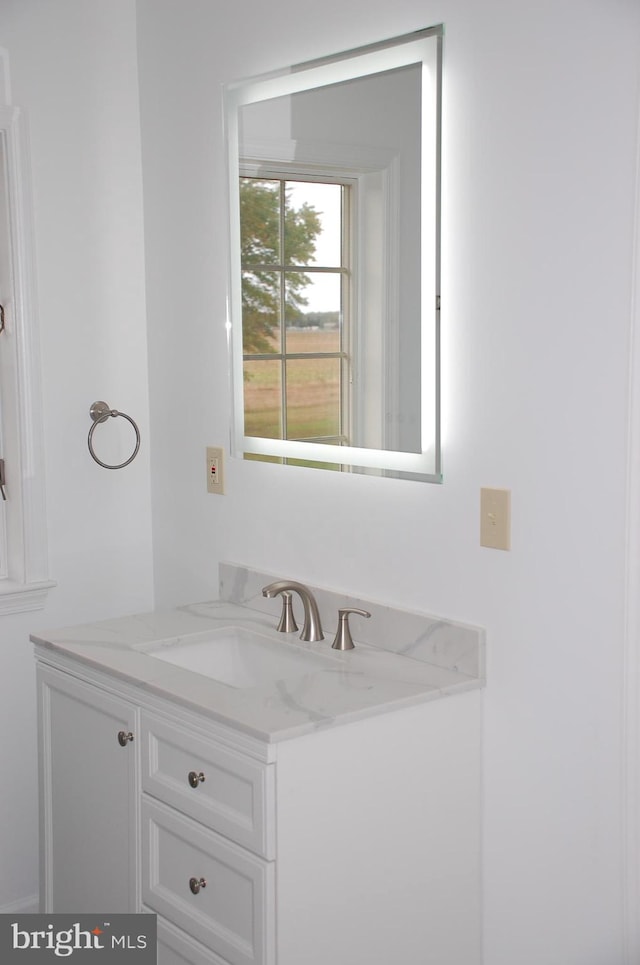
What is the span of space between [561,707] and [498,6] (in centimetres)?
120

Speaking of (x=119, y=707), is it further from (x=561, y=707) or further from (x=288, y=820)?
(x=561, y=707)

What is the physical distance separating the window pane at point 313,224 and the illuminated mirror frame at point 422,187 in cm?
19

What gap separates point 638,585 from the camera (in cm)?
164

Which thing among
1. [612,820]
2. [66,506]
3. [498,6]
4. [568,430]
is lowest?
[612,820]

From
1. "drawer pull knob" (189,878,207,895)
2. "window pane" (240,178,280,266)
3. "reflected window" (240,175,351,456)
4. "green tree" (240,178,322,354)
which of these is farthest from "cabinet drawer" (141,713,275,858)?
"window pane" (240,178,280,266)

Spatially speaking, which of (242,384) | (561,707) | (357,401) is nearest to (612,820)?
(561,707)

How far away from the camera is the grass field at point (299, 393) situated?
7.22ft

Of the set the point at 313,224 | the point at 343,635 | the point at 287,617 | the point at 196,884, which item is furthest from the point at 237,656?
the point at 313,224

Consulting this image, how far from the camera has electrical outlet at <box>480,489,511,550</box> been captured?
1.83 metres

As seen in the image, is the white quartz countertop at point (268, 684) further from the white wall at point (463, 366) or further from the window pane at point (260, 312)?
the window pane at point (260, 312)

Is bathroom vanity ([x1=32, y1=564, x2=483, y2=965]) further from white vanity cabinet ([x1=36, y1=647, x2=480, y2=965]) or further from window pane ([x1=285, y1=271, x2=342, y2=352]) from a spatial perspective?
window pane ([x1=285, y1=271, x2=342, y2=352])

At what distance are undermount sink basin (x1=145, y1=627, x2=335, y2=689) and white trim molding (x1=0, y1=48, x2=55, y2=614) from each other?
58 cm

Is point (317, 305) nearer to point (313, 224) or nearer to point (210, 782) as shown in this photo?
point (313, 224)

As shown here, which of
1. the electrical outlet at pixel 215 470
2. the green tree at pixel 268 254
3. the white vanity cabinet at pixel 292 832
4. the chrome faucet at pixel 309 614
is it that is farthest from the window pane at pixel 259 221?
the white vanity cabinet at pixel 292 832
